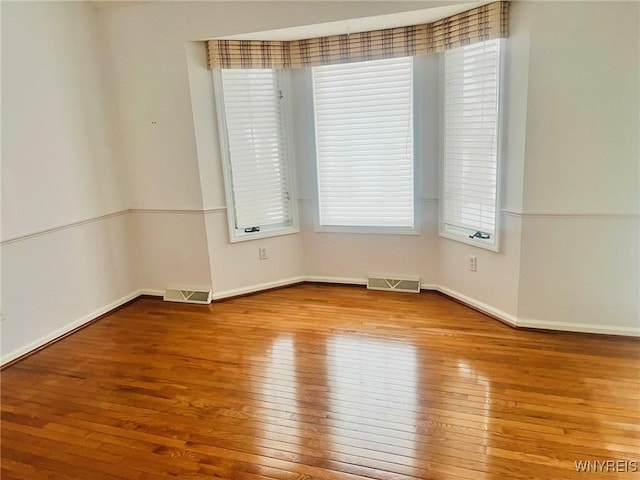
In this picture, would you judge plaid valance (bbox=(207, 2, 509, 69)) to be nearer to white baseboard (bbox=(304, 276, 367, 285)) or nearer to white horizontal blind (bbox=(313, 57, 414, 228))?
white horizontal blind (bbox=(313, 57, 414, 228))

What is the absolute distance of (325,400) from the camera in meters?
2.46

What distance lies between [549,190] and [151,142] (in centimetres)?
326

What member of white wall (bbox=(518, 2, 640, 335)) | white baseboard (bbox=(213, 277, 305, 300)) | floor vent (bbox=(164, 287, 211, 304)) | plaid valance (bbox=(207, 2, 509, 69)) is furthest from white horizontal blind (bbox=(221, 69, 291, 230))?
white wall (bbox=(518, 2, 640, 335))

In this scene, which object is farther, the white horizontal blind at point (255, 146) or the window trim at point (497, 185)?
the white horizontal blind at point (255, 146)

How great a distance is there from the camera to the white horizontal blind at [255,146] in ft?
12.5

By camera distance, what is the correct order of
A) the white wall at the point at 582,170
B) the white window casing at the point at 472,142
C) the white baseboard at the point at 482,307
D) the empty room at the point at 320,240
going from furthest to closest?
1. the white baseboard at the point at 482,307
2. the white window casing at the point at 472,142
3. the white wall at the point at 582,170
4. the empty room at the point at 320,240

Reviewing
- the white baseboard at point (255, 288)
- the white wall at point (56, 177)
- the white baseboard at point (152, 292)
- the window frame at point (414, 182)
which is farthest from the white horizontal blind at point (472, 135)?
the white wall at point (56, 177)

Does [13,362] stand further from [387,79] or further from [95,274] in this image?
[387,79]

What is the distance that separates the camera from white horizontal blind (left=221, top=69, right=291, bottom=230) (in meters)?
3.81

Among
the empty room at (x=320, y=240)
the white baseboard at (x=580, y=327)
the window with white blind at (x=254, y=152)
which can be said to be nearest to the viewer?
the empty room at (x=320, y=240)

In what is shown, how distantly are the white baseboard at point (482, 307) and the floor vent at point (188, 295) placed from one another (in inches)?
85.3

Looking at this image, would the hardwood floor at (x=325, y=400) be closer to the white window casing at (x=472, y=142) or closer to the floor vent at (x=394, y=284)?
the floor vent at (x=394, y=284)

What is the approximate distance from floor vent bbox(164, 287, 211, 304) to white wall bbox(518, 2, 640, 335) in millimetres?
2708

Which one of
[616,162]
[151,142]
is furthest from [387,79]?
[151,142]
